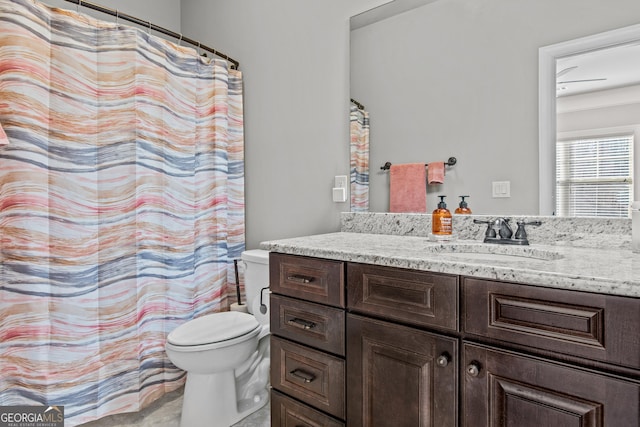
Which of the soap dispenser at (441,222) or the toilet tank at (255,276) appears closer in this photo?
the soap dispenser at (441,222)

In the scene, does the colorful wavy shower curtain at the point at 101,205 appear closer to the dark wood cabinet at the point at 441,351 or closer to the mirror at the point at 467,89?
the dark wood cabinet at the point at 441,351

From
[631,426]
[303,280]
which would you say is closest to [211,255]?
[303,280]

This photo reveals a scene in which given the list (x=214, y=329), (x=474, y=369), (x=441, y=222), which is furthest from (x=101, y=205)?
(x=474, y=369)

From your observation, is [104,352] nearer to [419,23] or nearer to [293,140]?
[293,140]

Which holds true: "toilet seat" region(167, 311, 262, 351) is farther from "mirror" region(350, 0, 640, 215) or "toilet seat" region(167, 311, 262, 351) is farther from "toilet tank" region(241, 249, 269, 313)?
"mirror" region(350, 0, 640, 215)

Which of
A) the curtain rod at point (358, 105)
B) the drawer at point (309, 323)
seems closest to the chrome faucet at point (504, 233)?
the drawer at point (309, 323)

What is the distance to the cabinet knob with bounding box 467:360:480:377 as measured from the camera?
0.91 meters

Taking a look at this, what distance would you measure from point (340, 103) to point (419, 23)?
0.51 m

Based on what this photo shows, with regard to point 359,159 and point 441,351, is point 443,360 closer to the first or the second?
point 441,351

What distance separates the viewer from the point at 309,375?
1.28 m

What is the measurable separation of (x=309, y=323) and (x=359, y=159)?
2.98ft

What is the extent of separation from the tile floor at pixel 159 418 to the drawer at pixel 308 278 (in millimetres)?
882

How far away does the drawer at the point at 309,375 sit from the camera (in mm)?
1199

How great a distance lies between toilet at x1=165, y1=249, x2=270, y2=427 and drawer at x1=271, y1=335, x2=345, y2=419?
0.39m
